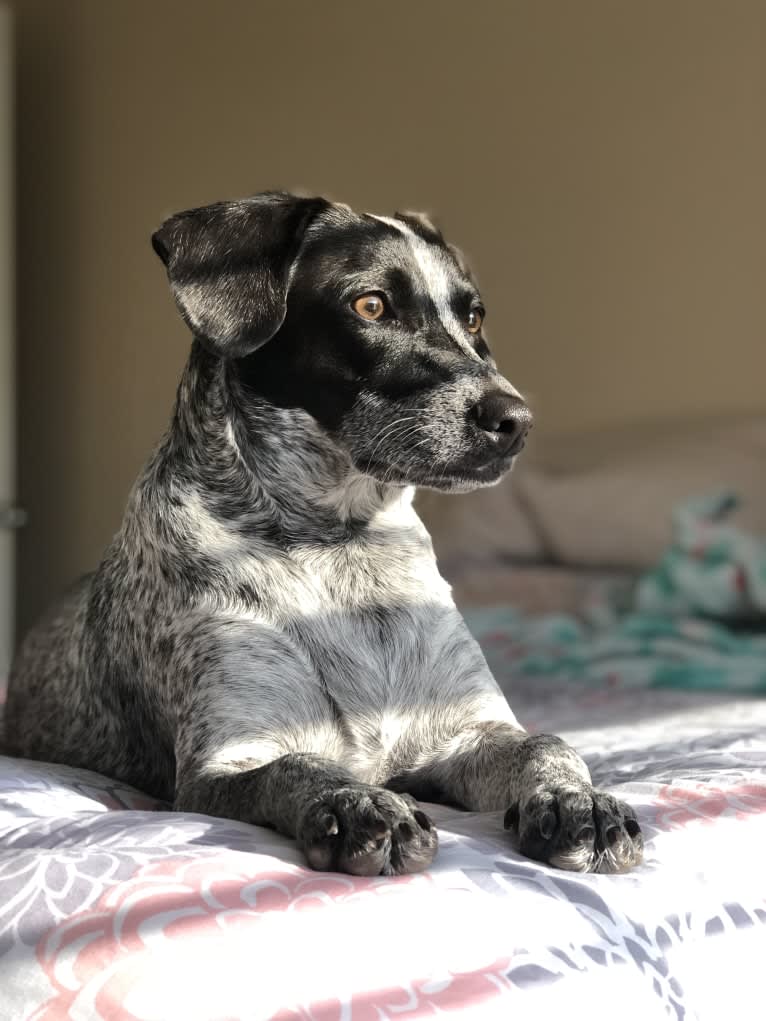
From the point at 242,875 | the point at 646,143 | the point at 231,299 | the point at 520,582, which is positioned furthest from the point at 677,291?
the point at 242,875

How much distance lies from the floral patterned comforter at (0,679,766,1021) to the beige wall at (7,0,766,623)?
2856mm

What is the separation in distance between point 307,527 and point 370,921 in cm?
70

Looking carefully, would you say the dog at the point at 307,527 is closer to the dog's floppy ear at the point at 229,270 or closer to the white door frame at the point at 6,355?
the dog's floppy ear at the point at 229,270

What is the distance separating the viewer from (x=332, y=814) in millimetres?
1125

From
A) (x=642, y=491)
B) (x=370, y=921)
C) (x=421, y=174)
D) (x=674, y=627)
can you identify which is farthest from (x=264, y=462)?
(x=421, y=174)

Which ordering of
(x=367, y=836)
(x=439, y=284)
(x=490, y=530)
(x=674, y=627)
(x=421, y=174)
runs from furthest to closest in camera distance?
(x=421, y=174) → (x=490, y=530) → (x=674, y=627) → (x=439, y=284) → (x=367, y=836)

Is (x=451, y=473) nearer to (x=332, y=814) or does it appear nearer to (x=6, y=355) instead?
(x=332, y=814)

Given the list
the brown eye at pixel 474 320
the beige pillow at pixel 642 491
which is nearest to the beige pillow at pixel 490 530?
the beige pillow at pixel 642 491

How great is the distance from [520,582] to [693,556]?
57cm

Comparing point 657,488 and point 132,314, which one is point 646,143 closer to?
point 657,488

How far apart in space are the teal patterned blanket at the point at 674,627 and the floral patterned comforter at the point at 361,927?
4.53ft

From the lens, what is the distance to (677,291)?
3.92 meters

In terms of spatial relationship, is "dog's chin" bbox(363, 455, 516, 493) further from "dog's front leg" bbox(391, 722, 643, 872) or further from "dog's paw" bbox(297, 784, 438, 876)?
"dog's paw" bbox(297, 784, 438, 876)

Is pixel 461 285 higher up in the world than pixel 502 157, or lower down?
lower down
